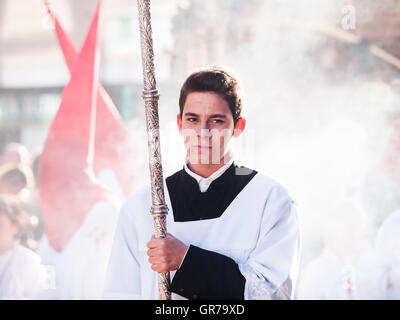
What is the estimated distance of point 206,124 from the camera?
223 cm

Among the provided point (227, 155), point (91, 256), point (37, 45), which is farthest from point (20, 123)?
point (227, 155)

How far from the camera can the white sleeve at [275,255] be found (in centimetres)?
212

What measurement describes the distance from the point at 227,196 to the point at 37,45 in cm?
159

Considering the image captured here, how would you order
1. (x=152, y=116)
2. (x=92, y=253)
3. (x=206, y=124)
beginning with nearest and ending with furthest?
1. (x=152, y=116)
2. (x=206, y=124)
3. (x=92, y=253)

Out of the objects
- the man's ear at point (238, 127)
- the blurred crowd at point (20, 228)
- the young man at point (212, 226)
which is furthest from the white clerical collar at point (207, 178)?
the blurred crowd at point (20, 228)

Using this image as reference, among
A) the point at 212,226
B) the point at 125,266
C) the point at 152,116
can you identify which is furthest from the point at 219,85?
the point at 125,266

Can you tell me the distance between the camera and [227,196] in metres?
2.30

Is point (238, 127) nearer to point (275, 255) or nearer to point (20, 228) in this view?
point (275, 255)

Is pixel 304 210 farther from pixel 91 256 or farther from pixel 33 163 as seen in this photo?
pixel 33 163

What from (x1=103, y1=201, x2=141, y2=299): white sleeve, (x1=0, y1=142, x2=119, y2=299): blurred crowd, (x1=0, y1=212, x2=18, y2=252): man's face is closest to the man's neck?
(x1=103, y1=201, x2=141, y2=299): white sleeve

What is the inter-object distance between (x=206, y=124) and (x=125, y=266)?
2.32 feet

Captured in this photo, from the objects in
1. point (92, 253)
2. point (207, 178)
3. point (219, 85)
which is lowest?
point (92, 253)

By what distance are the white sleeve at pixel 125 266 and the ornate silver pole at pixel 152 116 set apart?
0.24m
